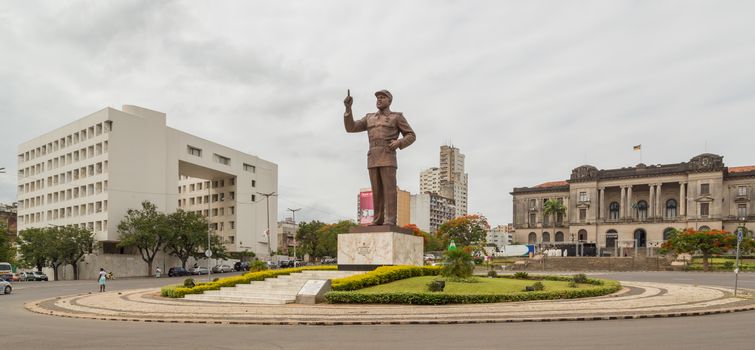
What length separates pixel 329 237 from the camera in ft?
327

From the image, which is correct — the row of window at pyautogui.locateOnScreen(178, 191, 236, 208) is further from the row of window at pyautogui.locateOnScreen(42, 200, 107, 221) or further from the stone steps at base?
the stone steps at base

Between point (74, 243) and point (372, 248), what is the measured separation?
171ft

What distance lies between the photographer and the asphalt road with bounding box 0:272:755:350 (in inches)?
467

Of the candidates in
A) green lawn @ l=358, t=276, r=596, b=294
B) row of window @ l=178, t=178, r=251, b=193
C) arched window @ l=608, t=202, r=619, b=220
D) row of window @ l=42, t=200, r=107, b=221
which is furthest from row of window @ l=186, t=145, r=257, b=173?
arched window @ l=608, t=202, r=619, b=220

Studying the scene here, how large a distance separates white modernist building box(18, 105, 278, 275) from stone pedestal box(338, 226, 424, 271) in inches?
1937

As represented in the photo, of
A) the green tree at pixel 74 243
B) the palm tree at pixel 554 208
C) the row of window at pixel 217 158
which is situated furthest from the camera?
the palm tree at pixel 554 208

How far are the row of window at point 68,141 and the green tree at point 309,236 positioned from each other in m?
42.2

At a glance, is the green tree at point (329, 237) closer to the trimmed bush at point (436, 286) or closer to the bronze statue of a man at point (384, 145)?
the bronze statue of a man at point (384, 145)

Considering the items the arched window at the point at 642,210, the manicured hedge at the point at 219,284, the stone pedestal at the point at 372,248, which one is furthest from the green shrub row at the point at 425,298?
the arched window at the point at 642,210

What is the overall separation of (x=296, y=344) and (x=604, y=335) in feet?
21.0

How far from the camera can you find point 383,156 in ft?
86.7

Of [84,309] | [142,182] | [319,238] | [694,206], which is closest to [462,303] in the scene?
[84,309]

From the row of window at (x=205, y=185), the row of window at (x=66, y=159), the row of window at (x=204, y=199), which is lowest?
the row of window at (x=204, y=199)

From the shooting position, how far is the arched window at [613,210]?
4476 inches
